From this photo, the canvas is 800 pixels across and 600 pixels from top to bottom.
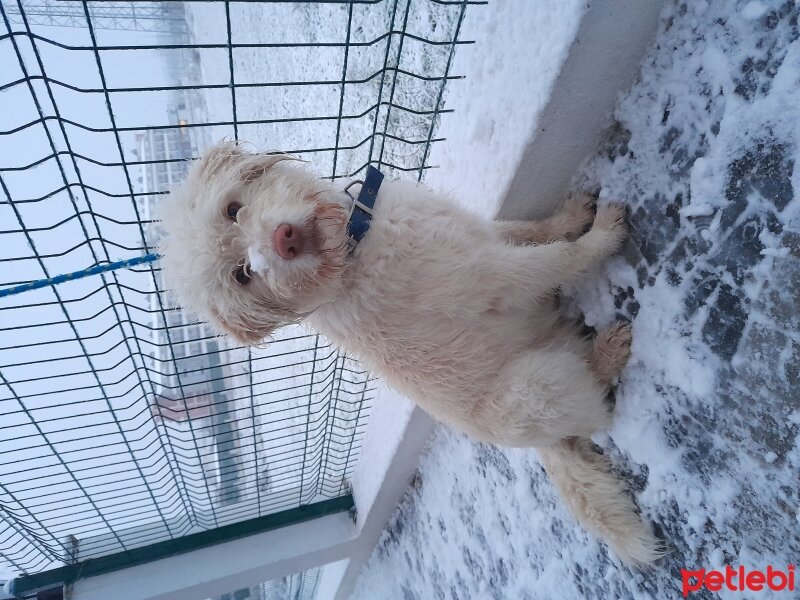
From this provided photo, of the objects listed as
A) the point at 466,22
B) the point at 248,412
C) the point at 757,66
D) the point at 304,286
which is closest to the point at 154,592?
the point at 248,412

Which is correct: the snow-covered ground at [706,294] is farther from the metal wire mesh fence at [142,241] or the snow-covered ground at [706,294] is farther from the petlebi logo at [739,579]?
the metal wire mesh fence at [142,241]

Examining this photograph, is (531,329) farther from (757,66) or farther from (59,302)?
(59,302)

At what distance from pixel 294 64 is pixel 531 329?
A: 2.26 meters

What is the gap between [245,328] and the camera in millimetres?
1456

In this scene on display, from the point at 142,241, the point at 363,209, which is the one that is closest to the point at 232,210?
the point at 363,209

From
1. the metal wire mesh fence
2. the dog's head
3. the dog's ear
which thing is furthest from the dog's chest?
the metal wire mesh fence

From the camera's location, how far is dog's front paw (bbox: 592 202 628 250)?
1.65 meters

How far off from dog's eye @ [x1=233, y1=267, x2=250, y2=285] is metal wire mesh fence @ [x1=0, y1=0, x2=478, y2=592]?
425mm

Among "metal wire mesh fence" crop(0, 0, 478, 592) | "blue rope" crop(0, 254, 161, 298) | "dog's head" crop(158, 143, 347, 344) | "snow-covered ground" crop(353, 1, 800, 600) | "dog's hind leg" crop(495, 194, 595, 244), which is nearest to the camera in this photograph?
"snow-covered ground" crop(353, 1, 800, 600)

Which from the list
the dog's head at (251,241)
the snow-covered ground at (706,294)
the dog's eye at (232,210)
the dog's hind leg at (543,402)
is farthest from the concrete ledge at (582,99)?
the dog's eye at (232,210)

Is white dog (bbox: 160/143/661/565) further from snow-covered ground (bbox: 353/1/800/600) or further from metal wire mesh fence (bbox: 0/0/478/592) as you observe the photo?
metal wire mesh fence (bbox: 0/0/478/592)

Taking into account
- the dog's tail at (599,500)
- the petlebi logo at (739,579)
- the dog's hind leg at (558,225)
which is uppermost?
the dog's hind leg at (558,225)

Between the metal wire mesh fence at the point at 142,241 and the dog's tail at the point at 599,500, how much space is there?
3.36 ft

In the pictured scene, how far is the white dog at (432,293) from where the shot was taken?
1.42 meters
